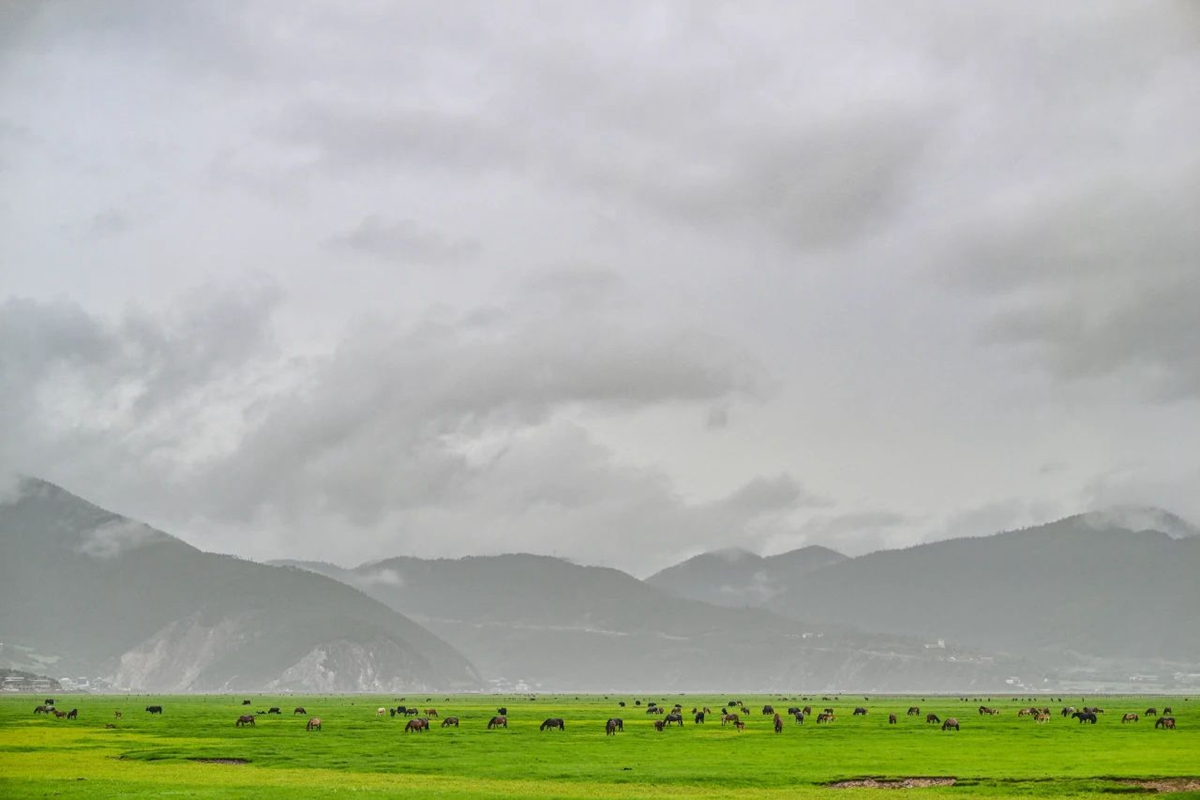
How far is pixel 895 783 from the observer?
61469mm

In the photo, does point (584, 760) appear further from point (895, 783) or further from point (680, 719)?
point (680, 719)

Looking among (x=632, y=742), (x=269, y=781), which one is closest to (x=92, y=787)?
(x=269, y=781)

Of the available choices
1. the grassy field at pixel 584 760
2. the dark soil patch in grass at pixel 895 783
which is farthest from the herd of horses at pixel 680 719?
the dark soil patch in grass at pixel 895 783

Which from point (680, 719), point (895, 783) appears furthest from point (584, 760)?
point (680, 719)

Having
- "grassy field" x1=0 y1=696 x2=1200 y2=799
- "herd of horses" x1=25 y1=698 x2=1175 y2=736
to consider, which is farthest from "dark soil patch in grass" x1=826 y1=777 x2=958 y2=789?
"herd of horses" x1=25 y1=698 x2=1175 y2=736

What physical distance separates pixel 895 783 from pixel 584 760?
20327mm

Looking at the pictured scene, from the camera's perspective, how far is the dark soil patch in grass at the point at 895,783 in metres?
60.1

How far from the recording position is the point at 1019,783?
2322 inches

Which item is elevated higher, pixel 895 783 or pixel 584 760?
pixel 895 783

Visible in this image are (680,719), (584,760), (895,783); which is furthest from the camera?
(680,719)

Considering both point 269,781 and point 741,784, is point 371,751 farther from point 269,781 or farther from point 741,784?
point 741,784

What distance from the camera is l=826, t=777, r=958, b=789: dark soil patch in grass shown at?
60094mm

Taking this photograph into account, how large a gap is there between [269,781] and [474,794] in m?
12.7

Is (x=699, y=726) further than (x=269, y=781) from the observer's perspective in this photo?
Yes
